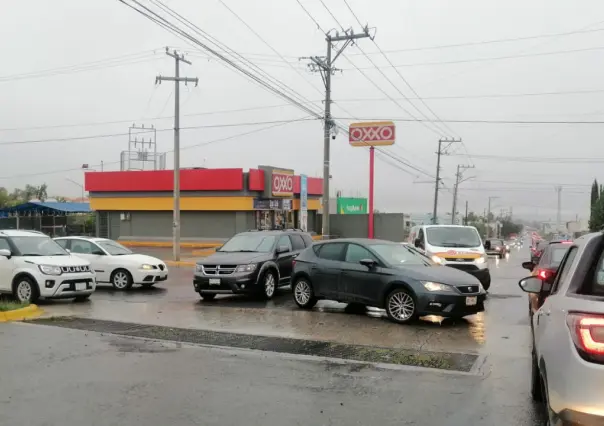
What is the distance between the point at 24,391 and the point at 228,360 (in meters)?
2.42

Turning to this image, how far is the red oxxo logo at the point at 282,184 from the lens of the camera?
38.5 m

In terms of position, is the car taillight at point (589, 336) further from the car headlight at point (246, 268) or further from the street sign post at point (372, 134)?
the street sign post at point (372, 134)

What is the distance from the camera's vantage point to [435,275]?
33.7 ft

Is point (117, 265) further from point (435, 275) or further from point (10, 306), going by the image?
point (435, 275)

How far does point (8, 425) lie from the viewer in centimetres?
506

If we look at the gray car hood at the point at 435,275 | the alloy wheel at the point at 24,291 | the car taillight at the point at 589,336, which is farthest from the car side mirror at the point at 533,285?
the alloy wheel at the point at 24,291

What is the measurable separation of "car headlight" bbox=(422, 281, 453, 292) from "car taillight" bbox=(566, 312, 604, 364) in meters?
6.73

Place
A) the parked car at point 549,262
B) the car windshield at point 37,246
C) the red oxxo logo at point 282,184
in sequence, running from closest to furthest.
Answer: the parked car at point 549,262 < the car windshield at point 37,246 < the red oxxo logo at point 282,184

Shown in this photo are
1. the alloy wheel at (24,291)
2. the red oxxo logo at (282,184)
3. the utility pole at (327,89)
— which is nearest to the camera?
the alloy wheel at (24,291)

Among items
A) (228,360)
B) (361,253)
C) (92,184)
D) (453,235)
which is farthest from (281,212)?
(228,360)

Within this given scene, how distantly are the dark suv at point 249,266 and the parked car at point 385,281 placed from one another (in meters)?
1.43

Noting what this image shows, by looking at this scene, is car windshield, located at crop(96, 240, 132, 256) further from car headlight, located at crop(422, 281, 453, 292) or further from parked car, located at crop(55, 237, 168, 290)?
car headlight, located at crop(422, 281, 453, 292)

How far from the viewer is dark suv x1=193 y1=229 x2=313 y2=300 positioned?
13.4 m

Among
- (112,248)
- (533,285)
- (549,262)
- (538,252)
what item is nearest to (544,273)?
(549,262)
